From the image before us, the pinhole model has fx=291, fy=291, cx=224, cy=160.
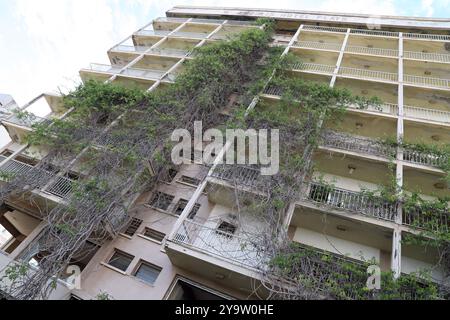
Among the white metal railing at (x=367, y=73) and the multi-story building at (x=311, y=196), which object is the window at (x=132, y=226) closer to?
the multi-story building at (x=311, y=196)

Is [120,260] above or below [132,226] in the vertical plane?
below

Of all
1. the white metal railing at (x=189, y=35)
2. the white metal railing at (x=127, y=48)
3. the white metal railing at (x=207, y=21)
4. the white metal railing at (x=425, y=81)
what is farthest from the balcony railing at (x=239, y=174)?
the white metal railing at (x=207, y=21)

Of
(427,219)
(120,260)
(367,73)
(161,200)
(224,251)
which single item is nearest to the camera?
(224,251)

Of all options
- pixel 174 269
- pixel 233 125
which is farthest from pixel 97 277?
pixel 233 125

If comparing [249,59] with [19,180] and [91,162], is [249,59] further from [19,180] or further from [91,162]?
[19,180]

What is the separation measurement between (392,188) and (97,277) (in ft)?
39.6

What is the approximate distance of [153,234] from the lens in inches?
521

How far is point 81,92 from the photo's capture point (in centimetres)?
1672

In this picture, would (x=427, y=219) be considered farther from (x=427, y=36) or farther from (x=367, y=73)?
(x=427, y=36)

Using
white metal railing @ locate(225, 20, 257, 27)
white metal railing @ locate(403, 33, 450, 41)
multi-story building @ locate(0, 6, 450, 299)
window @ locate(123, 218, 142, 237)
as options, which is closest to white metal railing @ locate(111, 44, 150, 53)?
multi-story building @ locate(0, 6, 450, 299)

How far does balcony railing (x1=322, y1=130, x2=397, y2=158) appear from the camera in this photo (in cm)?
1272

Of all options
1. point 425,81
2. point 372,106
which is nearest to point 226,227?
point 372,106

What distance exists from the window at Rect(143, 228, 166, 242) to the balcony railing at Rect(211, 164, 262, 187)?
3724 mm

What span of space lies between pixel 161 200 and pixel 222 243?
525cm
